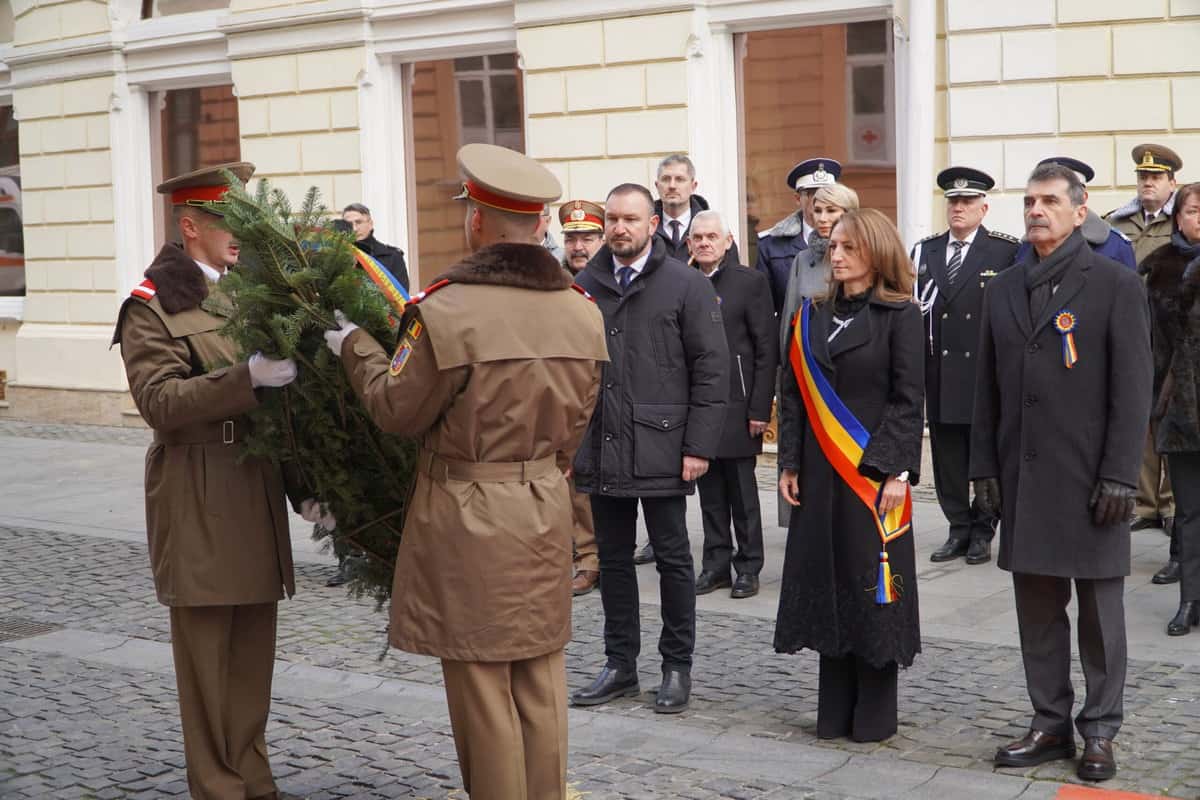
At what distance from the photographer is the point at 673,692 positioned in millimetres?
6133

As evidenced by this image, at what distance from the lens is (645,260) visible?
644 centimetres

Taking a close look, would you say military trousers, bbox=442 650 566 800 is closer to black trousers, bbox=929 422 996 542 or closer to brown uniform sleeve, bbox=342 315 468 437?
brown uniform sleeve, bbox=342 315 468 437

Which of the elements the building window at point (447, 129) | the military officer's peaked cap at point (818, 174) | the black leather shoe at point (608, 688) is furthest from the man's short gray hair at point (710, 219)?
the building window at point (447, 129)

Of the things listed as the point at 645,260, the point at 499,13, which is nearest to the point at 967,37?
the point at 499,13

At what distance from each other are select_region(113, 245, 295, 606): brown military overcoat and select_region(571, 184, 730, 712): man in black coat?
171 cm

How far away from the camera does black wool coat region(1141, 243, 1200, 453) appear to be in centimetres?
715

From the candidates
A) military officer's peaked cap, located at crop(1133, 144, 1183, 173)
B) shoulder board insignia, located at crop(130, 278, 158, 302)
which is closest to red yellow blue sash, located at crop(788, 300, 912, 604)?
shoulder board insignia, located at crop(130, 278, 158, 302)

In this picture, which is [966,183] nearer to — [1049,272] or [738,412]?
[738,412]

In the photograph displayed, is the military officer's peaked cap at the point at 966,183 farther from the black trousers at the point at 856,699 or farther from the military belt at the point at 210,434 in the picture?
the military belt at the point at 210,434

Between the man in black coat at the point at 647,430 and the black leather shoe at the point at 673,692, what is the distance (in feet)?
0.06

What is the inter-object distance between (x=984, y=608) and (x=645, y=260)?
2.51 meters

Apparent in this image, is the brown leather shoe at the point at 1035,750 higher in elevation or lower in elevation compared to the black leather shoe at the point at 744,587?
lower

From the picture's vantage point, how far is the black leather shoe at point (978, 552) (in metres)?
8.70

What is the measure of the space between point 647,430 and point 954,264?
3.08 m
